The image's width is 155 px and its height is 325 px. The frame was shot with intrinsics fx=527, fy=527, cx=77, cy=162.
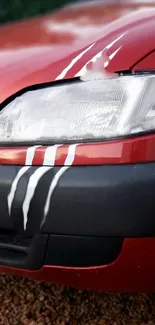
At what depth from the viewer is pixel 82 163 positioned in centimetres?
151

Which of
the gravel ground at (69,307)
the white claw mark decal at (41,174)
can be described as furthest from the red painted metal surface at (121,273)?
the gravel ground at (69,307)

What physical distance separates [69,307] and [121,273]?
60cm

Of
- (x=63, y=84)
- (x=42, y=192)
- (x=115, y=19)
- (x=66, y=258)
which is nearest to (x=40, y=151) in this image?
(x=42, y=192)

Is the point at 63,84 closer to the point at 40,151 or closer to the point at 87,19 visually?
the point at 40,151

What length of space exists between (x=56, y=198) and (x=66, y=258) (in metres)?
0.21

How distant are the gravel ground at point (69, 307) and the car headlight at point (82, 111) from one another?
2.70 feet

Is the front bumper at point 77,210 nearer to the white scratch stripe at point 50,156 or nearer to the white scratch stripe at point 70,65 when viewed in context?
the white scratch stripe at point 50,156

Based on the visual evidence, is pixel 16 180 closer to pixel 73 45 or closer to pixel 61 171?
pixel 61 171

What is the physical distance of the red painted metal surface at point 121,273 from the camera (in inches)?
60.4

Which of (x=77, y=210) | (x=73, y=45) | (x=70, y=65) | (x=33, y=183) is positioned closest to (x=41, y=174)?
(x=33, y=183)

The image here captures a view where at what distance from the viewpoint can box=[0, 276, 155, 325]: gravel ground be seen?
6.71 feet

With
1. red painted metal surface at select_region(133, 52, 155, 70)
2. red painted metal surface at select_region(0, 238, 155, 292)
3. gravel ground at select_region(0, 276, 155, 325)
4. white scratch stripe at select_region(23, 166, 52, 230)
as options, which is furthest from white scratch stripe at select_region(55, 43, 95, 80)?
gravel ground at select_region(0, 276, 155, 325)

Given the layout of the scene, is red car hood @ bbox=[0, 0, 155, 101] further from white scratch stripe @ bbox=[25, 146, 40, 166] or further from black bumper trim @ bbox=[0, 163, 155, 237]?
black bumper trim @ bbox=[0, 163, 155, 237]

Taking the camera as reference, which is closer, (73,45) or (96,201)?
(96,201)
